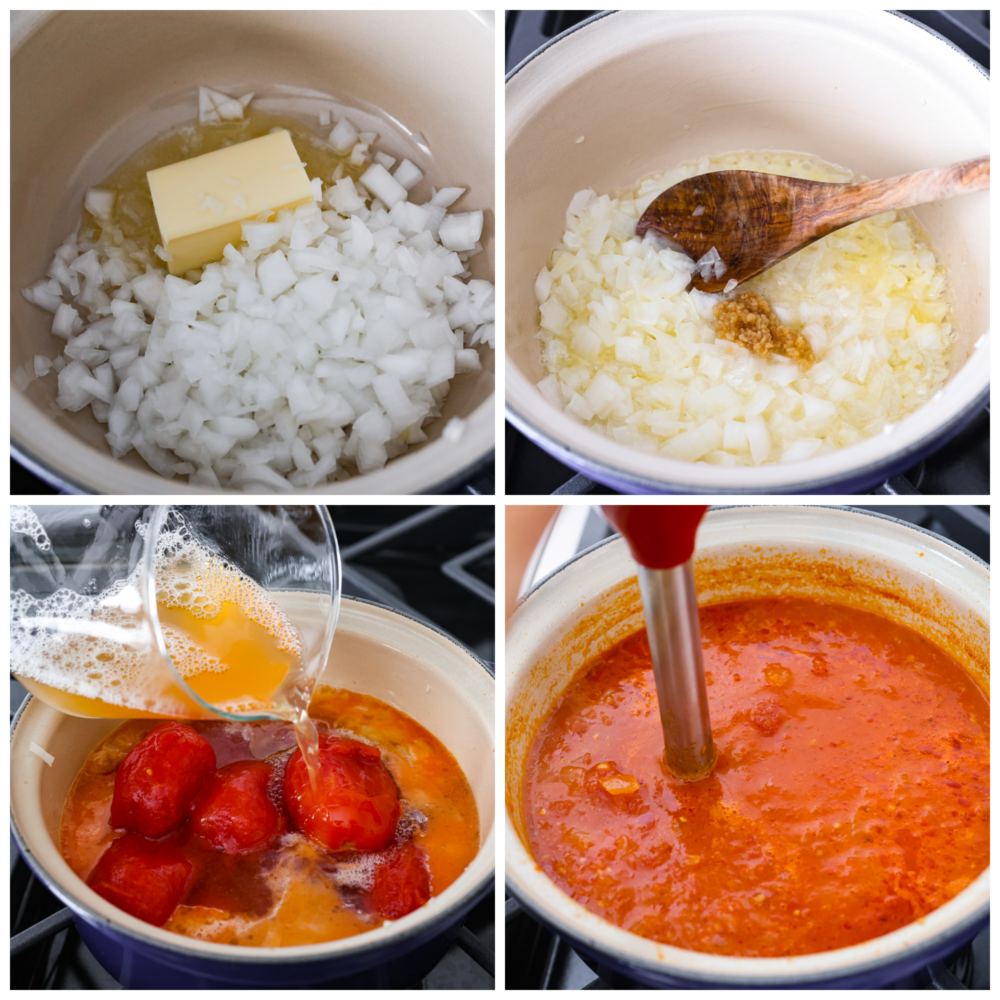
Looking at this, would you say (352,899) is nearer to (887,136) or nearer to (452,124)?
(452,124)

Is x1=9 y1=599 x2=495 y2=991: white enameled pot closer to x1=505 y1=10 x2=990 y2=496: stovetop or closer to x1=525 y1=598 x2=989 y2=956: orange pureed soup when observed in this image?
x1=525 y1=598 x2=989 y2=956: orange pureed soup

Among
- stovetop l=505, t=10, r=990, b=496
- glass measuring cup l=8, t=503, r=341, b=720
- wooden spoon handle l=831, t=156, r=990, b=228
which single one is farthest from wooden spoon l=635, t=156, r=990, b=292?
glass measuring cup l=8, t=503, r=341, b=720

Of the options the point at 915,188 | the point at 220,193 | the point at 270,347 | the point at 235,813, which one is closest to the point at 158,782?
the point at 235,813

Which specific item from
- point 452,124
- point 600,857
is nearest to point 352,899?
point 600,857

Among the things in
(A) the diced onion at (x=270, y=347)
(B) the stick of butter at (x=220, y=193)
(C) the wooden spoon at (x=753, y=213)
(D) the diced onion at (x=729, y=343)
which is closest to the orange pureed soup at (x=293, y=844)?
(A) the diced onion at (x=270, y=347)

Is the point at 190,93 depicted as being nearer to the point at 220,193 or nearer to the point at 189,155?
the point at 189,155

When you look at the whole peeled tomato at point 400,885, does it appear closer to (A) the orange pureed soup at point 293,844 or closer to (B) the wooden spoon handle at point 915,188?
(A) the orange pureed soup at point 293,844
